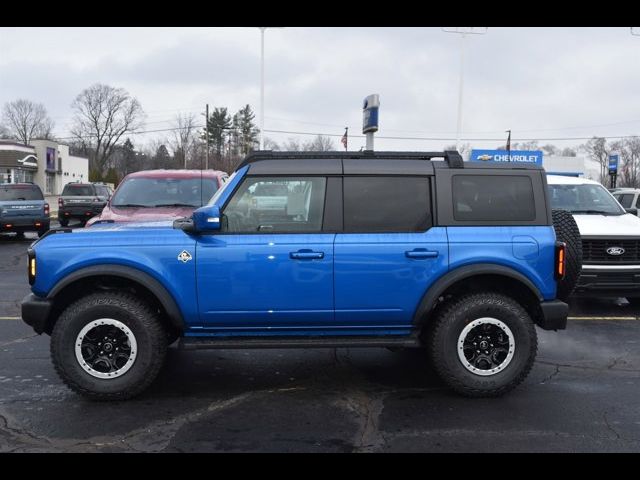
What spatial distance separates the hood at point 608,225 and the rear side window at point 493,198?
11.5 feet

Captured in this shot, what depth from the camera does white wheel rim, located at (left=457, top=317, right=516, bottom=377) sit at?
15.4 ft

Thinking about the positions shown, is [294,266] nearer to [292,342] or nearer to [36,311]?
[292,342]

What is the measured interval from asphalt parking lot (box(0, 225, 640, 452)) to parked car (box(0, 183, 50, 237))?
12.4 metres

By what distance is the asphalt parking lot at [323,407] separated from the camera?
12.6 ft

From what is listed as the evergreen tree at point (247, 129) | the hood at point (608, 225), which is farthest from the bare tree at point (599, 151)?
the hood at point (608, 225)

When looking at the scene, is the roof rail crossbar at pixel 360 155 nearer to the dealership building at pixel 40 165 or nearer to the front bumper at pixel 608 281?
the front bumper at pixel 608 281

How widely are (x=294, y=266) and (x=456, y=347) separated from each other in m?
1.49

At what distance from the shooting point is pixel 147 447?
→ 3771mm

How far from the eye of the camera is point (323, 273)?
4.56 meters

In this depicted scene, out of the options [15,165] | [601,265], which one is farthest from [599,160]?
[601,265]

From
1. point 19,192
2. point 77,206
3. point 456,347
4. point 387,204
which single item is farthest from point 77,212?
point 456,347

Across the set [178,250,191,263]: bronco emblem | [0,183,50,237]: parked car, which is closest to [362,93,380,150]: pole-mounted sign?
[178,250,191,263]: bronco emblem

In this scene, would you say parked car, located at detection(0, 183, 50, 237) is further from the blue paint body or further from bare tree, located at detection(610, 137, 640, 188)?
bare tree, located at detection(610, 137, 640, 188)
